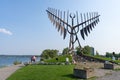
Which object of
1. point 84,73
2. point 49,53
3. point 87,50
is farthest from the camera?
point 87,50

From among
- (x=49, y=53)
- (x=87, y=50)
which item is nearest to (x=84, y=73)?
(x=49, y=53)

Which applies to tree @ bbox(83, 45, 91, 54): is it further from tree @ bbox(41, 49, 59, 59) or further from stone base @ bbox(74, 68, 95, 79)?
stone base @ bbox(74, 68, 95, 79)

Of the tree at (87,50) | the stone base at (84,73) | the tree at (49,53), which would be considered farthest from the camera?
the tree at (49,53)

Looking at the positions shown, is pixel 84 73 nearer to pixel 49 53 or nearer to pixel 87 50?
pixel 49 53

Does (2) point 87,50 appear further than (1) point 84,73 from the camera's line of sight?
Yes

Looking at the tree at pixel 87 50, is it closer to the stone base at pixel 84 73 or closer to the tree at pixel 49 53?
the tree at pixel 49 53

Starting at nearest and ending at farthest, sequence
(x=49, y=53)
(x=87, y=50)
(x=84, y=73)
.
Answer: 1. (x=84, y=73)
2. (x=49, y=53)
3. (x=87, y=50)

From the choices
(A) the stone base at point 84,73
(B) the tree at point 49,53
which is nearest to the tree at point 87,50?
(B) the tree at point 49,53

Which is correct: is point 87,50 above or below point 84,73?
above

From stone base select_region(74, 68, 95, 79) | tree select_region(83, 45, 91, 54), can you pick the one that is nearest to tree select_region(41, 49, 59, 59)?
tree select_region(83, 45, 91, 54)

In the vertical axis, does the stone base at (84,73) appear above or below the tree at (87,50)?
below

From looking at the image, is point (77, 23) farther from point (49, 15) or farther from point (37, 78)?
point (37, 78)

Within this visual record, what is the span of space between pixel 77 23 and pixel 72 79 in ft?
89.9

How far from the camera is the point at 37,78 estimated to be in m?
17.9
